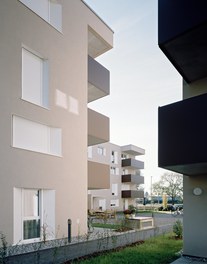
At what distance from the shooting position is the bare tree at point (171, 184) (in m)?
65.9

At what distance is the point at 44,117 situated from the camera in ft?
43.4

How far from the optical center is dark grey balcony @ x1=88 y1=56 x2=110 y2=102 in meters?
17.2

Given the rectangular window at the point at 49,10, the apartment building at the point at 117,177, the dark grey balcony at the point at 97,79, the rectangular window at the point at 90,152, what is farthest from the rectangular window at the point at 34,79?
the apartment building at the point at 117,177

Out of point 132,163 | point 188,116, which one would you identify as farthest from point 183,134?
point 132,163

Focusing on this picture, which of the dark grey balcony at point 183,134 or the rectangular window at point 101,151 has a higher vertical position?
the rectangular window at point 101,151

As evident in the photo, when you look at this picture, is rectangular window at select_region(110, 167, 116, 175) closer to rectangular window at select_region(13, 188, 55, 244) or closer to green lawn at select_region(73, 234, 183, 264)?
rectangular window at select_region(13, 188, 55, 244)

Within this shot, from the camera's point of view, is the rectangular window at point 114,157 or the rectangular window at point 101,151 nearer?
the rectangular window at point 101,151

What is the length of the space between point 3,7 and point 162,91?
8256 mm

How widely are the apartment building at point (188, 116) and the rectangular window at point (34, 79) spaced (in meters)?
6.12

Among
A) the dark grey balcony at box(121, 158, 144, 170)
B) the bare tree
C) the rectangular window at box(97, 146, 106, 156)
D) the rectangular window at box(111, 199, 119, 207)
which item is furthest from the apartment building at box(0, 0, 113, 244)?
the bare tree

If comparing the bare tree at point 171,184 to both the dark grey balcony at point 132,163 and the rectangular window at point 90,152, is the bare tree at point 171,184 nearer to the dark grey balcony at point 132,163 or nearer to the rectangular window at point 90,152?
the dark grey balcony at point 132,163

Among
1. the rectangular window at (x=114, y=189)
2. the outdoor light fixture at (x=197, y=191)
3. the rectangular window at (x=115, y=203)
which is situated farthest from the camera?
the rectangular window at (x=114, y=189)

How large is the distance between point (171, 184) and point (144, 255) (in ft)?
195

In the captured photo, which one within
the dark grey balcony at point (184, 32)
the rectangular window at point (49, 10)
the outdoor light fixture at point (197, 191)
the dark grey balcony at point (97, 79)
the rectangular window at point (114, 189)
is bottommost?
the rectangular window at point (114, 189)
